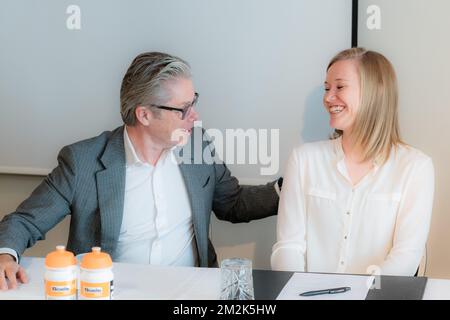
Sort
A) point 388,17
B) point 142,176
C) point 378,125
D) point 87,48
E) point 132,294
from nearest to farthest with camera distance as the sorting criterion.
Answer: point 132,294 → point 378,125 → point 142,176 → point 388,17 → point 87,48

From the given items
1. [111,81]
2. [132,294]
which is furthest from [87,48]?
[132,294]

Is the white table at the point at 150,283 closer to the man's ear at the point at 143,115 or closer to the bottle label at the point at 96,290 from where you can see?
the bottle label at the point at 96,290

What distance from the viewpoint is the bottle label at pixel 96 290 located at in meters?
1.44

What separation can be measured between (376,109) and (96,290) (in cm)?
101

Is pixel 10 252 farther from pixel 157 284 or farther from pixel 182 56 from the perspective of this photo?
pixel 182 56

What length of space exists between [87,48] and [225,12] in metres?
0.56

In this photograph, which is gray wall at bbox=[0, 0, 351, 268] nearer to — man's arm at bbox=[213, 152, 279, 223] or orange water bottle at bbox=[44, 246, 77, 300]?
man's arm at bbox=[213, 152, 279, 223]

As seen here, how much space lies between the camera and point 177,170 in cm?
222

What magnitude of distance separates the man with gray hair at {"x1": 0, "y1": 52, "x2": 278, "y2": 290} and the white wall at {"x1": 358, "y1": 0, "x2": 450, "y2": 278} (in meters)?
0.70

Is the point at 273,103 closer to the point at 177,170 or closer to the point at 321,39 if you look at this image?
the point at 321,39

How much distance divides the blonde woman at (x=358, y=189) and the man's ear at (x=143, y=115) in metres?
0.47

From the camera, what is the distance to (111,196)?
2121mm

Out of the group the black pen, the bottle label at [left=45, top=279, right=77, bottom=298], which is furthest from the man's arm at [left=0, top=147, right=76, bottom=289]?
the black pen

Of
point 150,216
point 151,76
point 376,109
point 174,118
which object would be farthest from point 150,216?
point 376,109
